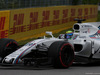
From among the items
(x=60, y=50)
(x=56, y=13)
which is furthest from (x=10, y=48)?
(x=56, y=13)

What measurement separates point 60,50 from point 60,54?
0.35 feet

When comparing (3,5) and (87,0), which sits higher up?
(3,5)

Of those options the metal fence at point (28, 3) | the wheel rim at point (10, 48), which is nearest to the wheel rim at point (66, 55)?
the wheel rim at point (10, 48)

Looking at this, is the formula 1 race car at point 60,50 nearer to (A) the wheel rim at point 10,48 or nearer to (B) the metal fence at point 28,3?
(A) the wheel rim at point 10,48

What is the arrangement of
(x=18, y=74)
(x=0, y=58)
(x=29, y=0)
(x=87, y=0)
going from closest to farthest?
(x=18, y=74)
(x=0, y=58)
(x=29, y=0)
(x=87, y=0)

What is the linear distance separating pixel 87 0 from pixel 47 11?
10014mm

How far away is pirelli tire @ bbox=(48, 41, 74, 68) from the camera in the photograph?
29.5ft

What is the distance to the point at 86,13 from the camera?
27766mm

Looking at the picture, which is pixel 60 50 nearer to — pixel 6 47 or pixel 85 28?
pixel 6 47

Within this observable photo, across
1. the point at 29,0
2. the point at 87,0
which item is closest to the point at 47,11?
the point at 29,0

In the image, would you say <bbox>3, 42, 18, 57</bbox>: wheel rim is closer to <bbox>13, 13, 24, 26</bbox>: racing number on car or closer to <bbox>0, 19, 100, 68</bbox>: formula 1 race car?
<bbox>0, 19, 100, 68</bbox>: formula 1 race car

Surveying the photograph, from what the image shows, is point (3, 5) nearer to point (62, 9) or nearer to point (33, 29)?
point (33, 29)

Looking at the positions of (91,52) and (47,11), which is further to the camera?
(47,11)

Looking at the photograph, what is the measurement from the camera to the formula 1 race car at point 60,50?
898 cm
